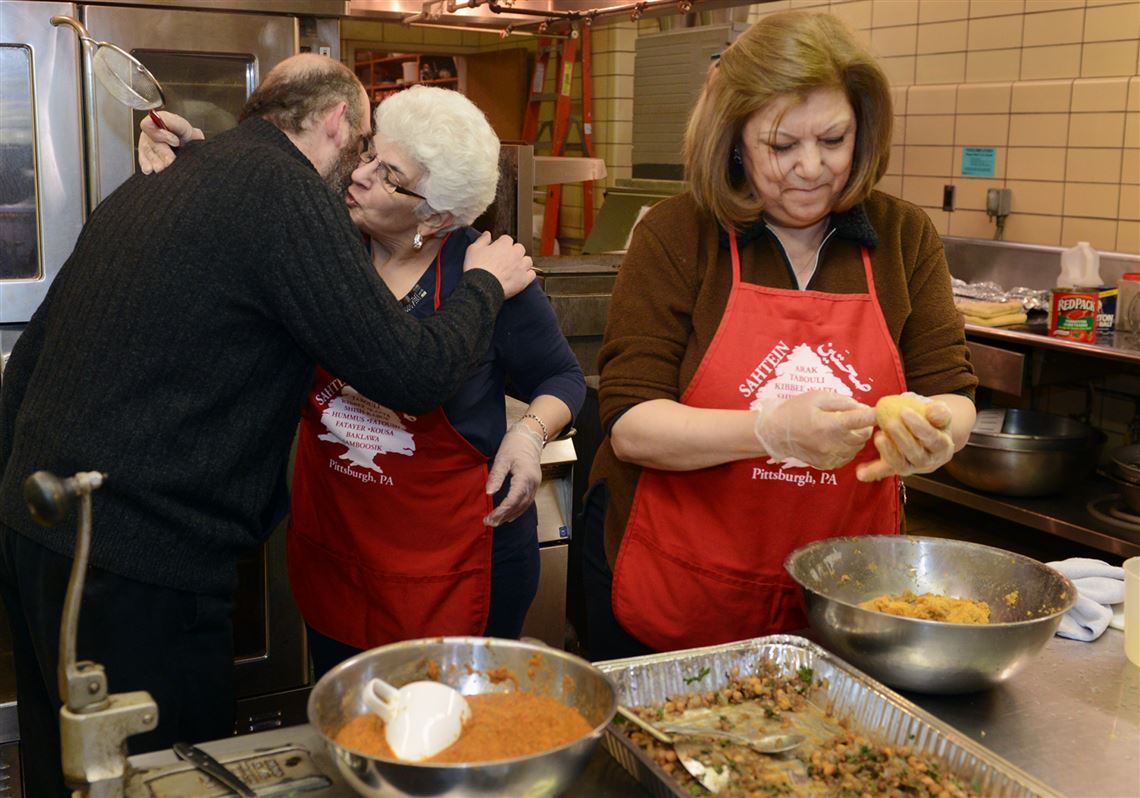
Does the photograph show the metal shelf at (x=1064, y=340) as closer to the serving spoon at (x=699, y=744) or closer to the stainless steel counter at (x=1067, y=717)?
the stainless steel counter at (x=1067, y=717)

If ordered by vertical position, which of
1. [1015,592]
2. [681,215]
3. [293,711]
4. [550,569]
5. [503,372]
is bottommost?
[293,711]

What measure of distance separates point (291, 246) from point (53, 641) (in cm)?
70

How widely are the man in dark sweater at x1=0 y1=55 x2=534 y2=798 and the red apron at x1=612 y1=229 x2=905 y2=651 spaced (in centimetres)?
40

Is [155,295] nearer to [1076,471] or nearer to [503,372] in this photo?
[503,372]

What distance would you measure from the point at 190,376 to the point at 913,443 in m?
0.97

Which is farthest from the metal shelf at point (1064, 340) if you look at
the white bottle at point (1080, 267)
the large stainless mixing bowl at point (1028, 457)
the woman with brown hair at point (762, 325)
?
the woman with brown hair at point (762, 325)

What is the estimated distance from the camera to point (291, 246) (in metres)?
1.52

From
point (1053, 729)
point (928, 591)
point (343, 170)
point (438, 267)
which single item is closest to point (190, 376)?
point (343, 170)

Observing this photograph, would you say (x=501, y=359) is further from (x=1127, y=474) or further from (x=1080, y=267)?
(x=1080, y=267)

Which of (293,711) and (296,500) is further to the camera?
(293,711)

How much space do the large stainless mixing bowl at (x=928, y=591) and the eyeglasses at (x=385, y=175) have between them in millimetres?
885

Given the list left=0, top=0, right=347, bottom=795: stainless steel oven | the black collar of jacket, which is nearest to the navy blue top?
the black collar of jacket

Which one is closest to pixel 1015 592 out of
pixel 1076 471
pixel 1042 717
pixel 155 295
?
pixel 1042 717

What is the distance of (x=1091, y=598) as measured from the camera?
65.4 inches
